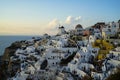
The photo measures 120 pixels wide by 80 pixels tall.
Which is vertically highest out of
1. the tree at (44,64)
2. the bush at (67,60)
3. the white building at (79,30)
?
the white building at (79,30)

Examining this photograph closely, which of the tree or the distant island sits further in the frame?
the tree

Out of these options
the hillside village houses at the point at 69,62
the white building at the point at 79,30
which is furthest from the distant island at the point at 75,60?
the white building at the point at 79,30

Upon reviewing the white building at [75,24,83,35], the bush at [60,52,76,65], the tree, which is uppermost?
the white building at [75,24,83,35]

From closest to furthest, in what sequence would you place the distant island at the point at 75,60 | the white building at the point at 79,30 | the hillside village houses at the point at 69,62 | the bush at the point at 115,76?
the bush at the point at 115,76, the distant island at the point at 75,60, the hillside village houses at the point at 69,62, the white building at the point at 79,30


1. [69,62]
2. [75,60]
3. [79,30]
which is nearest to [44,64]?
[69,62]

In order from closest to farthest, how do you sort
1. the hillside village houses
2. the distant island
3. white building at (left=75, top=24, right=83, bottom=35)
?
the distant island → the hillside village houses → white building at (left=75, top=24, right=83, bottom=35)

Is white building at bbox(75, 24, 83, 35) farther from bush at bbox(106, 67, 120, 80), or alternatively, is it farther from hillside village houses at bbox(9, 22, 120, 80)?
bush at bbox(106, 67, 120, 80)

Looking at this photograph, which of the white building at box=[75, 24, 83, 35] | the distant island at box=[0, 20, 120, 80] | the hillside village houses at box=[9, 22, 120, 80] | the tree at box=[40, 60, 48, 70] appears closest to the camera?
the distant island at box=[0, 20, 120, 80]

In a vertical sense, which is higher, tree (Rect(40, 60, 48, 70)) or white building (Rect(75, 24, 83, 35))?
white building (Rect(75, 24, 83, 35))

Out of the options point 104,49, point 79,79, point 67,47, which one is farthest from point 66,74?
point 67,47

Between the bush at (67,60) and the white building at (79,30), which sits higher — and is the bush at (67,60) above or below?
below

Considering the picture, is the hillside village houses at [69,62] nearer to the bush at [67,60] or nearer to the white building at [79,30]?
the bush at [67,60]

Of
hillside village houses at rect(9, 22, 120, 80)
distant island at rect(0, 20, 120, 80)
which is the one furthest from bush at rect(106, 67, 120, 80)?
hillside village houses at rect(9, 22, 120, 80)

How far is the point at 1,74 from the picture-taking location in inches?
2092
